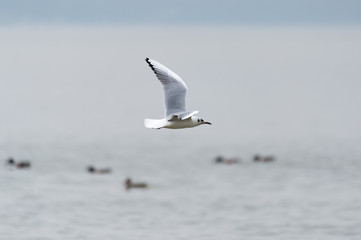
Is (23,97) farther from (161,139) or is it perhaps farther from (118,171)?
(118,171)

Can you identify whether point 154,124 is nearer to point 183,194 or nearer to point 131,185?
point 183,194

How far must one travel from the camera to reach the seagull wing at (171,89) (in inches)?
758

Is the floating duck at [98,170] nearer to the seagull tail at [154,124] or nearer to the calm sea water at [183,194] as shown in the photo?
the calm sea water at [183,194]

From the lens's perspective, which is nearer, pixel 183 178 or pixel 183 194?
pixel 183 194

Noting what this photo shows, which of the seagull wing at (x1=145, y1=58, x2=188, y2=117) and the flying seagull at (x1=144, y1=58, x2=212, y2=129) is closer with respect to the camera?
the flying seagull at (x1=144, y1=58, x2=212, y2=129)

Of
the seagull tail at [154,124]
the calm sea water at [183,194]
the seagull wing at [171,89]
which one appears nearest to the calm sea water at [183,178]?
the calm sea water at [183,194]

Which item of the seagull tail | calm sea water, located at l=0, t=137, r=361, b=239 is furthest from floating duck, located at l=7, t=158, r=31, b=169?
the seagull tail

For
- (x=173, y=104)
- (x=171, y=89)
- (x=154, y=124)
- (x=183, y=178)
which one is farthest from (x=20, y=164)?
(x=154, y=124)

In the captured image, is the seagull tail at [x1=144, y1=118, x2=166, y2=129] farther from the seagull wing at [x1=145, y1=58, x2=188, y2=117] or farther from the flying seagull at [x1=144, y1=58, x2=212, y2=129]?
the seagull wing at [x1=145, y1=58, x2=188, y2=117]

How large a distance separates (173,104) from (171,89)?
41cm

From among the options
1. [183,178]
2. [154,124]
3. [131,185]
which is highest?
[183,178]

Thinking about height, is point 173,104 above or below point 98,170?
below

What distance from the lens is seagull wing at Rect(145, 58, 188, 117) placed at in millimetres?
19266

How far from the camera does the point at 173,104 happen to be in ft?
63.5
